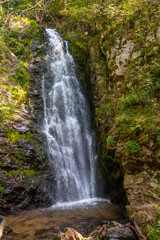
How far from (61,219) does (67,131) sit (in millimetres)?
5118

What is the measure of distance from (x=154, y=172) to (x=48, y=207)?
4458mm

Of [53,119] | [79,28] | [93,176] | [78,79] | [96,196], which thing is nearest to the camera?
[96,196]

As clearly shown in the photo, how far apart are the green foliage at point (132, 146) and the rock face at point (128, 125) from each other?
5 cm

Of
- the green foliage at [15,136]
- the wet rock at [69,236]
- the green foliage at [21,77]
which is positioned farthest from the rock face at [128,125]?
the green foliage at [21,77]

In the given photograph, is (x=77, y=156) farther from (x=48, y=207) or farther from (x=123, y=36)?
(x=123, y=36)

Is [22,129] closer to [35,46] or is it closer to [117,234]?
[117,234]

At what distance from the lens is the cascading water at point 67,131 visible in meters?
8.28

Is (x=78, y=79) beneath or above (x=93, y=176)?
above

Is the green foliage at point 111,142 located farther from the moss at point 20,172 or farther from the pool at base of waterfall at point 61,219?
the moss at point 20,172

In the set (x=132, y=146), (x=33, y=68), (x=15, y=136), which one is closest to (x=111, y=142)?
(x=132, y=146)

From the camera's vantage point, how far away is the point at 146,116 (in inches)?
237

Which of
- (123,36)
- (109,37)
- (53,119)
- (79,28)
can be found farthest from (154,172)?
(79,28)

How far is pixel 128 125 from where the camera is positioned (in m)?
6.24

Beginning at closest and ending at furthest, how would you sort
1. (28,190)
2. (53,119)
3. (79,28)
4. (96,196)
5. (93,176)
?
(28,190) → (96,196) → (93,176) → (53,119) → (79,28)
